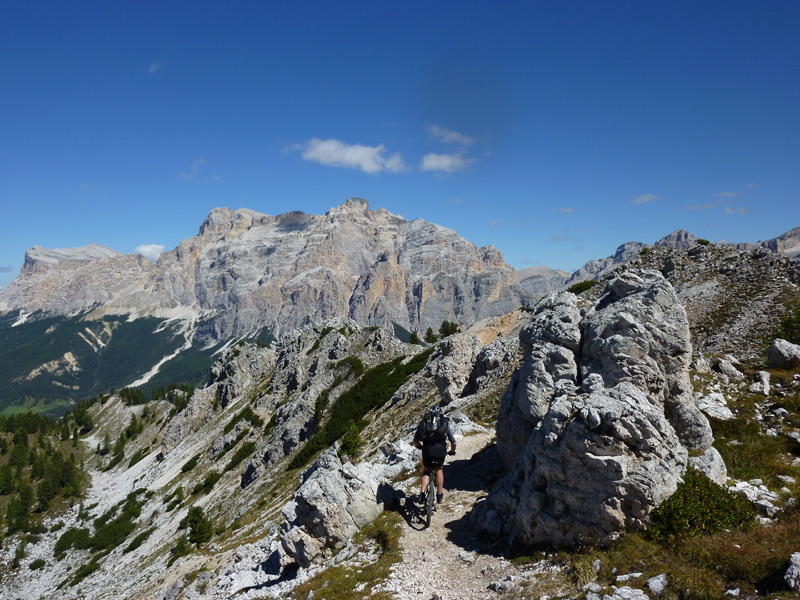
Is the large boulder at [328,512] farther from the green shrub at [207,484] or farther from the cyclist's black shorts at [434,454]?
the green shrub at [207,484]

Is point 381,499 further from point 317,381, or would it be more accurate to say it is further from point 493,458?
point 317,381

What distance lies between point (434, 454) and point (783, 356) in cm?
2099

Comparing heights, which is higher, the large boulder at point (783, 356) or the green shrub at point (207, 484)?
the large boulder at point (783, 356)

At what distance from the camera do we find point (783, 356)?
890 inches

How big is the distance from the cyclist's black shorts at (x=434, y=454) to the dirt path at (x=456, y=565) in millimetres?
2386

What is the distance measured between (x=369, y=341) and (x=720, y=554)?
8297cm

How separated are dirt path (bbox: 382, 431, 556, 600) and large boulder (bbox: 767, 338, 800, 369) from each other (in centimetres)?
1752

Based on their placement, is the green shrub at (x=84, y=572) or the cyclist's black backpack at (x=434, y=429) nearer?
the cyclist's black backpack at (x=434, y=429)

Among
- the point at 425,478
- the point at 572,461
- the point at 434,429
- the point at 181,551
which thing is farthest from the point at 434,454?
the point at 181,551

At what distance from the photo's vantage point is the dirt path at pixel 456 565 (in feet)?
39.2

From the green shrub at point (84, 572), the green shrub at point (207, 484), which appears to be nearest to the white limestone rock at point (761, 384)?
the green shrub at point (207, 484)

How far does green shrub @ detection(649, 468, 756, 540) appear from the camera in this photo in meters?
11.4

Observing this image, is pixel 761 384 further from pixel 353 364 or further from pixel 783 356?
pixel 353 364

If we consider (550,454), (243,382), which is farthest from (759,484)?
(243,382)
